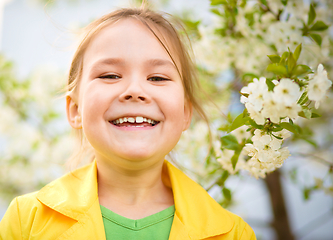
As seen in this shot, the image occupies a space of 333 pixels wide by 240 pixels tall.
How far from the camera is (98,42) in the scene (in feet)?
3.61

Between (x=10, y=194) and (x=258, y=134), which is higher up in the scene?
(x=258, y=134)

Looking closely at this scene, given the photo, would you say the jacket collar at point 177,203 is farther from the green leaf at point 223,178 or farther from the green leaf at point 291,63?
the green leaf at point 291,63

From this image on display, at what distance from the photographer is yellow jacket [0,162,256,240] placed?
984mm

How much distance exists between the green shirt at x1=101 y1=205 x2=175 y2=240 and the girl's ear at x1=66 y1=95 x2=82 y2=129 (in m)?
0.37

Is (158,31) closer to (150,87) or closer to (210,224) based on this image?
(150,87)

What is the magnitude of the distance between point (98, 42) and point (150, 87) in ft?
0.93

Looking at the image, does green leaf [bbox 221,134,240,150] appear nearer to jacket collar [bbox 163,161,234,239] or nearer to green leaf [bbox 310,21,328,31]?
jacket collar [bbox 163,161,234,239]

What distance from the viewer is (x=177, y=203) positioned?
113 centimetres

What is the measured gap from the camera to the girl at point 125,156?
0.99 meters

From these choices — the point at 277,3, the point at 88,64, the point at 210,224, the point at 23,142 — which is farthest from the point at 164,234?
the point at 23,142

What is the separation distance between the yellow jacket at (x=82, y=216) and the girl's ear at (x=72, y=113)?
0.65 ft

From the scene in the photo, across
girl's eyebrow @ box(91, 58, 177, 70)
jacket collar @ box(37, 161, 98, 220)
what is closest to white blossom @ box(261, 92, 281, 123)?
girl's eyebrow @ box(91, 58, 177, 70)

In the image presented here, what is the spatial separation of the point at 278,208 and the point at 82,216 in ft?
7.00

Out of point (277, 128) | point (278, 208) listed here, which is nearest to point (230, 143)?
point (277, 128)
